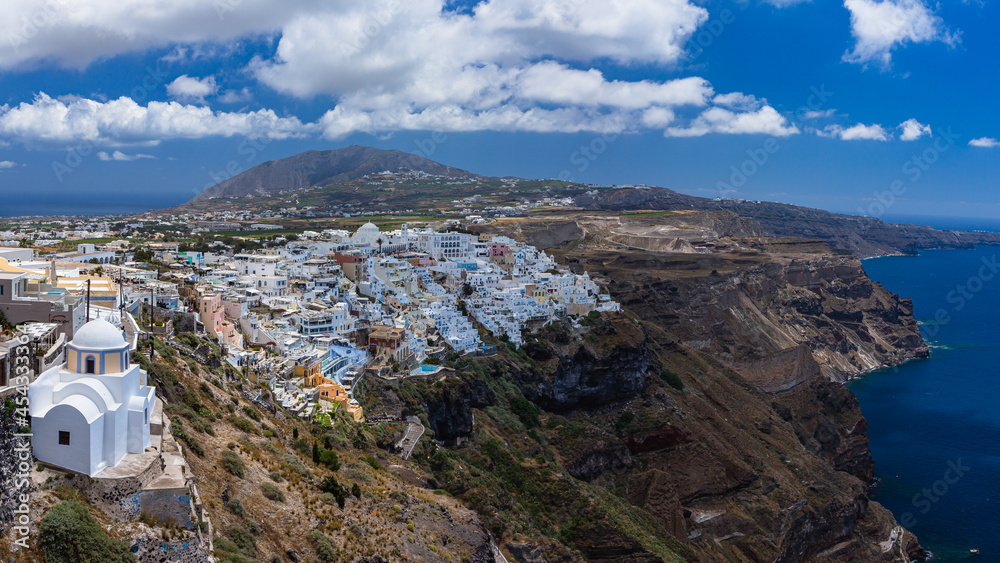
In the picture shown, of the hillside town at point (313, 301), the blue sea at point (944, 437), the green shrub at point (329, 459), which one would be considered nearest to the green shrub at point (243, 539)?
the hillside town at point (313, 301)

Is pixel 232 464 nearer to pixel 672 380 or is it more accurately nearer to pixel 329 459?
pixel 329 459

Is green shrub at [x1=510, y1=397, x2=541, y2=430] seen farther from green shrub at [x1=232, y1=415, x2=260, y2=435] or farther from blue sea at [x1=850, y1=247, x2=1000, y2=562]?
blue sea at [x1=850, y1=247, x2=1000, y2=562]

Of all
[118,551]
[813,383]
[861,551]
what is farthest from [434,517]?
[813,383]

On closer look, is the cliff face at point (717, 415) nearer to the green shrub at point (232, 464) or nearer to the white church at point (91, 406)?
the green shrub at point (232, 464)

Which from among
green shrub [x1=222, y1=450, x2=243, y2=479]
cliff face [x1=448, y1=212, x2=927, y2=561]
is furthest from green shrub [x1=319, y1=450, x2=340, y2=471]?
cliff face [x1=448, y1=212, x2=927, y2=561]

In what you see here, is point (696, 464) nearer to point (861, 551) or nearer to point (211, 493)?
point (861, 551)

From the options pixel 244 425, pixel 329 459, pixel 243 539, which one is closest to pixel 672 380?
pixel 329 459
